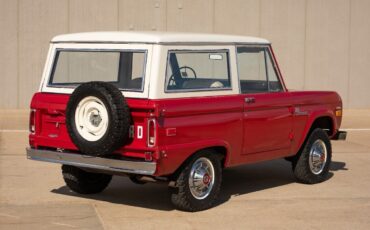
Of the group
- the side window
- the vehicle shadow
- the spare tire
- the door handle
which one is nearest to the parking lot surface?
the vehicle shadow

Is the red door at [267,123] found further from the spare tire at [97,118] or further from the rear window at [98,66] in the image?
the spare tire at [97,118]

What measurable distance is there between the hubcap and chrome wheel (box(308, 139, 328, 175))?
126 inches

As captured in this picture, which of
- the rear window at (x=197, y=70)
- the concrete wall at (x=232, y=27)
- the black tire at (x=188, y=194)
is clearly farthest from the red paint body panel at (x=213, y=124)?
the concrete wall at (x=232, y=27)

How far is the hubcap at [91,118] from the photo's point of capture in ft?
27.1

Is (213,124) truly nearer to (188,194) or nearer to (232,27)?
(188,194)

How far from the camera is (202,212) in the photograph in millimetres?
8594

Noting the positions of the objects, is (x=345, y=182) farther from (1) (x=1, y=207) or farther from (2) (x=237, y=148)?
(1) (x=1, y=207)

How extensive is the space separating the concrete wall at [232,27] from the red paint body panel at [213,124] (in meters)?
9.19

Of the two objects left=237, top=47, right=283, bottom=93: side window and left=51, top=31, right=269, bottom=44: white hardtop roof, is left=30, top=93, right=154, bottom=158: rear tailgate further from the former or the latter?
left=237, top=47, right=283, bottom=93: side window

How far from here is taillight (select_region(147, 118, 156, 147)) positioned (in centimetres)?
802

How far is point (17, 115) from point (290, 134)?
370 inches

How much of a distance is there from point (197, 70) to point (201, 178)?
4.30 feet

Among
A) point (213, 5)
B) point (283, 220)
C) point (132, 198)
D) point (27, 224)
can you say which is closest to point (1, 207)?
point (27, 224)

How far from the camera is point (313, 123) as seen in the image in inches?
418
